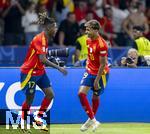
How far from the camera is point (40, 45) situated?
14.0 metres

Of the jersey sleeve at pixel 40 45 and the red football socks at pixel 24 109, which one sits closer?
the jersey sleeve at pixel 40 45

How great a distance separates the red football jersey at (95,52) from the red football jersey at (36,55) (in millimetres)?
864

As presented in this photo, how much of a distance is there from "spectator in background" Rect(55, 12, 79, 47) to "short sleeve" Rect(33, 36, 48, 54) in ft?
23.8

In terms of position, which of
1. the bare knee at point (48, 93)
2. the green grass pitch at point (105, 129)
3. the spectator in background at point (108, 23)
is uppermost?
the spectator in background at point (108, 23)

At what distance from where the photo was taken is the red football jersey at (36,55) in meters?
14.0

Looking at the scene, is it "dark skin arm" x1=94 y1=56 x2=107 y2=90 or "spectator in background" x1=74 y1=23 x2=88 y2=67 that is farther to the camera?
"spectator in background" x1=74 y1=23 x2=88 y2=67

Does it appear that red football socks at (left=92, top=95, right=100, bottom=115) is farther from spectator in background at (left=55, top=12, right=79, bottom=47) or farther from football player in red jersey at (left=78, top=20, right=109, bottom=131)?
spectator in background at (left=55, top=12, right=79, bottom=47)

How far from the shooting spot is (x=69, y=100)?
16.0m

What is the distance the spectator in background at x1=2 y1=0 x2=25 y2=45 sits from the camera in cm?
2172

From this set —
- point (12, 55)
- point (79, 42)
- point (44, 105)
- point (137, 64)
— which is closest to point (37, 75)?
point (44, 105)

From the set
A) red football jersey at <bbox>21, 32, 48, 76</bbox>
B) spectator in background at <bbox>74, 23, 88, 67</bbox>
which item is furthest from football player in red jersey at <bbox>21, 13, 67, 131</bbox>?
spectator in background at <bbox>74, 23, 88, 67</bbox>

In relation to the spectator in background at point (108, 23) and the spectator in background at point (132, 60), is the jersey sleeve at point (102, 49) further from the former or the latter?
the spectator in background at point (108, 23)

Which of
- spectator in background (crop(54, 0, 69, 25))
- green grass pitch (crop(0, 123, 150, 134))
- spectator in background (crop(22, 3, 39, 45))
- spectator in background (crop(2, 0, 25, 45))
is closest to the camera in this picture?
green grass pitch (crop(0, 123, 150, 134))

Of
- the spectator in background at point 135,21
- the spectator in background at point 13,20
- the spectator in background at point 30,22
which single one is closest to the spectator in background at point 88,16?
the spectator in background at point 135,21
